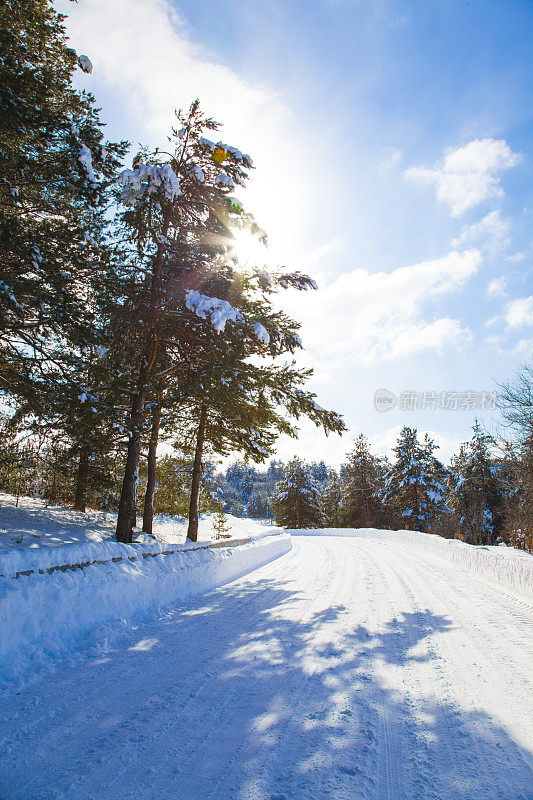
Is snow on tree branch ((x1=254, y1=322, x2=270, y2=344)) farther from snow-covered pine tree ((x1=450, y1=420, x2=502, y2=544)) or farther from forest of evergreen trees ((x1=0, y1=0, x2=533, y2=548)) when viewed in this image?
snow-covered pine tree ((x1=450, y1=420, x2=502, y2=544))

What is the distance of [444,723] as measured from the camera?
3090 mm

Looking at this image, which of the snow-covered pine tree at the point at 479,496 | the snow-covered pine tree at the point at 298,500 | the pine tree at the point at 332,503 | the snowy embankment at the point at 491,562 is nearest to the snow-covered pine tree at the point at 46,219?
the snowy embankment at the point at 491,562

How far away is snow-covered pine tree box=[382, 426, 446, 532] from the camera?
3631cm

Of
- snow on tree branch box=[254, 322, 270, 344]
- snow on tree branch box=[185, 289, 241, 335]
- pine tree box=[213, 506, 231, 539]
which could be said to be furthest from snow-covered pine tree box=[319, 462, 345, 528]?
snow on tree branch box=[185, 289, 241, 335]

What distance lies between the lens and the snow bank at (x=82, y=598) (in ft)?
13.7

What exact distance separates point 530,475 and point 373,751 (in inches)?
804

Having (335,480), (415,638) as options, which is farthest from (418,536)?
(335,480)

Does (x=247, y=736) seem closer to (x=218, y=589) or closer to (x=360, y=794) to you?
(x=360, y=794)

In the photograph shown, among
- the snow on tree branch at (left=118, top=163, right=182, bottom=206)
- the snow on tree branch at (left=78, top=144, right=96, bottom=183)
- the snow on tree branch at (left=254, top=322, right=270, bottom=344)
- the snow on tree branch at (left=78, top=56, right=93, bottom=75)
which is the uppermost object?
the snow on tree branch at (left=78, top=56, right=93, bottom=75)

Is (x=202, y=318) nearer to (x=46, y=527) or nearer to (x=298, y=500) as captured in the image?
(x=46, y=527)

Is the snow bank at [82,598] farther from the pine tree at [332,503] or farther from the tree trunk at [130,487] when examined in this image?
the pine tree at [332,503]

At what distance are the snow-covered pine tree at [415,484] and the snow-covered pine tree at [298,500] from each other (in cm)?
846

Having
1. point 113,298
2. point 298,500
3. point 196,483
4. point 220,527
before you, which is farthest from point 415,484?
point 113,298

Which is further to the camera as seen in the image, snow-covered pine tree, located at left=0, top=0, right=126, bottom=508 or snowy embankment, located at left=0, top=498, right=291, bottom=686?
snow-covered pine tree, located at left=0, top=0, right=126, bottom=508
